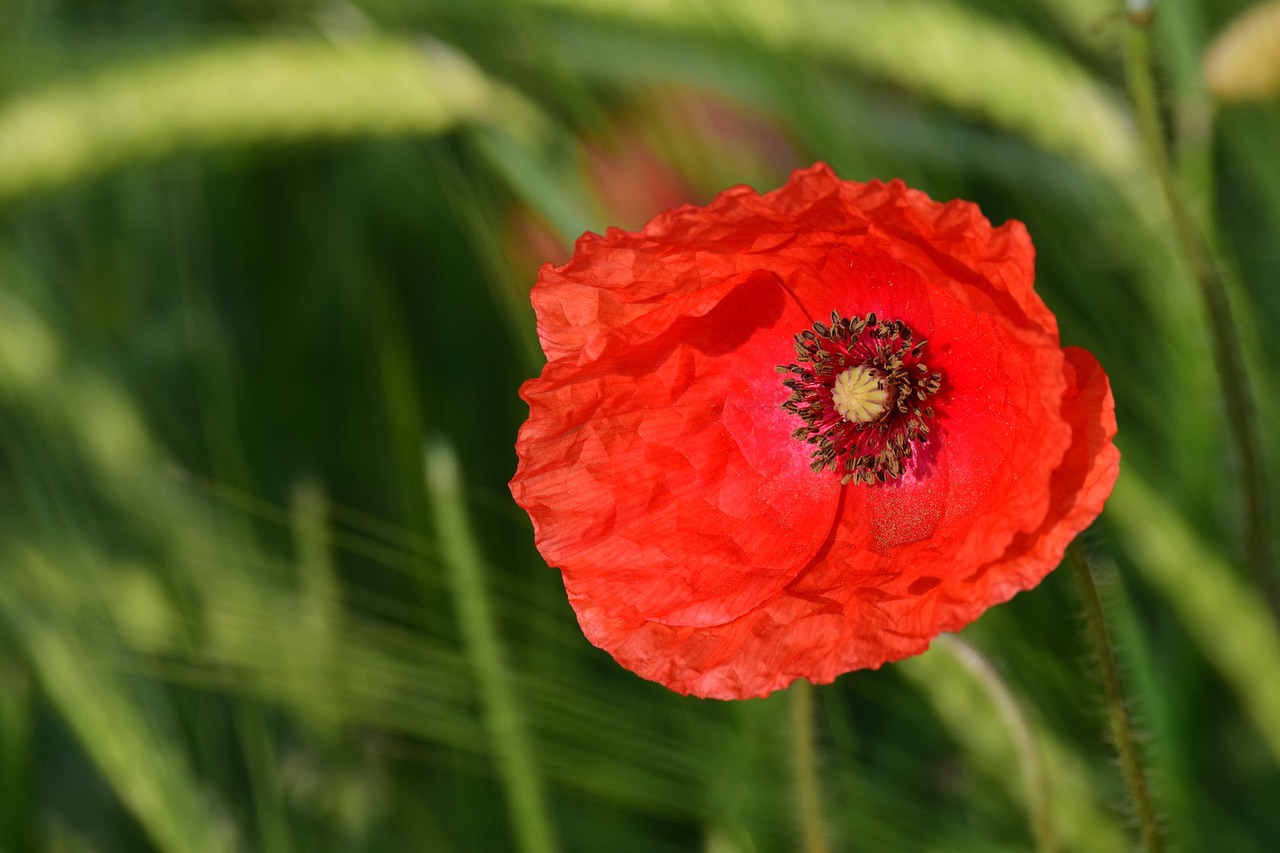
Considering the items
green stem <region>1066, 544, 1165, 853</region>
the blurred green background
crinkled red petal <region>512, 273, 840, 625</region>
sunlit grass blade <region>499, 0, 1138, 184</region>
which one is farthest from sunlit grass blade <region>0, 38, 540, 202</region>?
green stem <region>1066, 544, 1165, 853</region>

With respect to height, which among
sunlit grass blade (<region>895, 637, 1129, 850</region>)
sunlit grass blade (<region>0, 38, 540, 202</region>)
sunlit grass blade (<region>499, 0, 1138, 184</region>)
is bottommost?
Result: sunlit grass blade (<region>895, 637, 1129, 850</region>)

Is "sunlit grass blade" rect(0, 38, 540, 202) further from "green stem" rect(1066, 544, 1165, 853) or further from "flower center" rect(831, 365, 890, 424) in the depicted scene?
"green stem" rect(1066, 544, 1165, 853)

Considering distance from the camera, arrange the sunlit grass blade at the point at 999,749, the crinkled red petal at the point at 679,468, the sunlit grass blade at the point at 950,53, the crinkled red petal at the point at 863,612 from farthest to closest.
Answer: the sunlit grass blade at the point at 950,53
the sunlit grass blade at the point at 999,749
the crinkled red petal at the point at 679,468
the crinkled red petal at the point at 863,612

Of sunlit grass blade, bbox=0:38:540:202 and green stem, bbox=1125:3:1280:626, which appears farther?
sunlit grass blade, bbox=0:38:540:202

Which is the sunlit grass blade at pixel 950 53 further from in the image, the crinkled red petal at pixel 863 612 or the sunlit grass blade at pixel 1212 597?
Answer: the crinkled red petal at pixel 863 612

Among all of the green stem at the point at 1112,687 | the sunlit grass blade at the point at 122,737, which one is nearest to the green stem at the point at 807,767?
the green stem at the point at 1112,687

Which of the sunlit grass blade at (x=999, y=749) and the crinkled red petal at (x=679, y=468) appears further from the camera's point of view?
the sunlit grass blade at (x=999, y=749)
